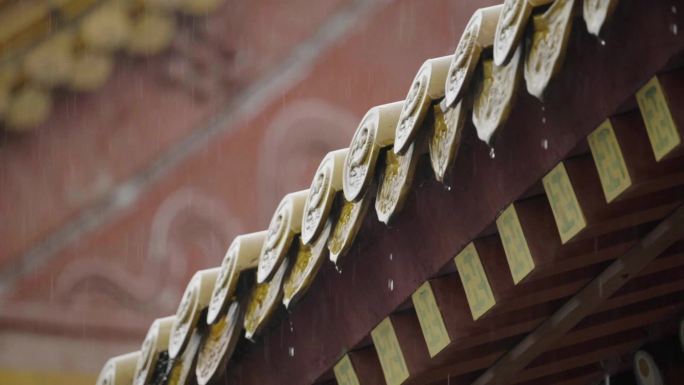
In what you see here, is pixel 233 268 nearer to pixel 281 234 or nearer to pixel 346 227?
pixel 281 234

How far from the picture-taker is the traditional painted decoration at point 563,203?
234 cm

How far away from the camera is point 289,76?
810 cm

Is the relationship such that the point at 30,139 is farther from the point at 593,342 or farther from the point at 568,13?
the point at 568,13

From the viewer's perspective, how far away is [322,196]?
2699 millimetres

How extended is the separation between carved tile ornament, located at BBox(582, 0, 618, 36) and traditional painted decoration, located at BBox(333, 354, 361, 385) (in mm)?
1336

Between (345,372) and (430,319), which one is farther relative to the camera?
(345,372)

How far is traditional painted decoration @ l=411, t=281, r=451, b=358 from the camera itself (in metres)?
2.72

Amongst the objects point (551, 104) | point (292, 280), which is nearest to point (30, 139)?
point (292, 280)

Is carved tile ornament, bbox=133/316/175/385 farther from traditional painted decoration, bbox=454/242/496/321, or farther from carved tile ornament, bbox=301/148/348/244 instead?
traditional painted decoration, bbox=454/242/496/321

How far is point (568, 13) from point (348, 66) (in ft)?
19.8

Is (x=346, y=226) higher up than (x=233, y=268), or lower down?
lower down

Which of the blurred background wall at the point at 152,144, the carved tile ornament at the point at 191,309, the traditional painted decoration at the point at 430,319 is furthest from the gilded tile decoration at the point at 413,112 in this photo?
the blurred background wall at the point at 152,144

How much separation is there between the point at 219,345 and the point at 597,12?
60.7 inches

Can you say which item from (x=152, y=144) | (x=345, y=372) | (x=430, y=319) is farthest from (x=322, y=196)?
(x=152, y=144)
